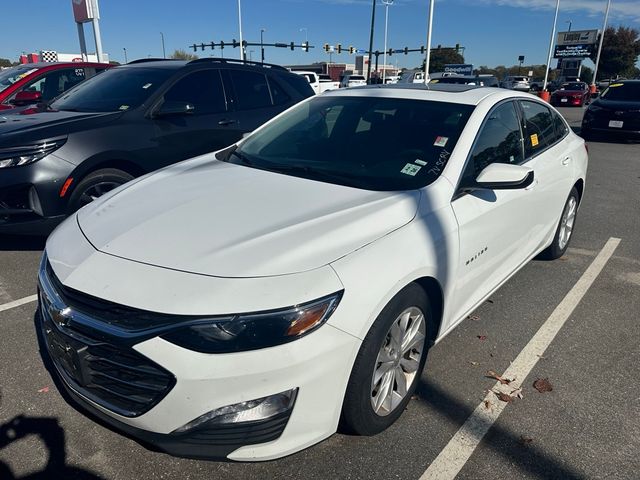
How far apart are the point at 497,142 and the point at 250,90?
11.9 ft

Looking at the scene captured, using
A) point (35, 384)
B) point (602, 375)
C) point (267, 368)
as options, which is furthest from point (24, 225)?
point (602, 375)

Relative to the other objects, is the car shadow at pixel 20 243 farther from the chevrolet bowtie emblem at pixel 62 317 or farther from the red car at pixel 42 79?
the chevrolet bowtie emblem at pixel 62 317

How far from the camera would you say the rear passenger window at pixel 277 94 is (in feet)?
20.5

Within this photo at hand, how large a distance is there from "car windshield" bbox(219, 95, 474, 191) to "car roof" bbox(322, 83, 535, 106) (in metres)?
0.07

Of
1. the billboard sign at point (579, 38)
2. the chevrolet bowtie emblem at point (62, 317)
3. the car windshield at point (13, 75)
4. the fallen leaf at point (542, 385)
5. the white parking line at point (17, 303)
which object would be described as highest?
the billboard sign at point (579, 38)

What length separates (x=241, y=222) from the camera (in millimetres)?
2344

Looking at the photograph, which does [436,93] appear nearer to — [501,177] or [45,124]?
[501,177]

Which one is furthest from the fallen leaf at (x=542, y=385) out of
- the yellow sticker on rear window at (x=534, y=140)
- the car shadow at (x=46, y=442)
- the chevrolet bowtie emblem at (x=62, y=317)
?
the chevrolet bowtie emblem at (x=62, y=317)

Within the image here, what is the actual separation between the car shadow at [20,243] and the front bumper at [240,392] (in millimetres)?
3387

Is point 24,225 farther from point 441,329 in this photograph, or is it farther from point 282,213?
point 441,329

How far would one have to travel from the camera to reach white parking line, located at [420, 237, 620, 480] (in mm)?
2262

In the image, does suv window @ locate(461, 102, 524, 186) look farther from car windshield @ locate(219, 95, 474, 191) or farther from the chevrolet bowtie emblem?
the chevrolet bowtie emblem

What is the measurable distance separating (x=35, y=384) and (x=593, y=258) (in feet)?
16.4

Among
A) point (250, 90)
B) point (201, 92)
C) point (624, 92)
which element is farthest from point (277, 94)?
point (624, 92)
